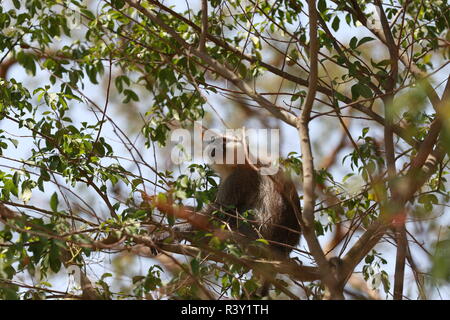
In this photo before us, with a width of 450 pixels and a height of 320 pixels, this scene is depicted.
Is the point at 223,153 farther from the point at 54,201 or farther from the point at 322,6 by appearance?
the point at 54,201

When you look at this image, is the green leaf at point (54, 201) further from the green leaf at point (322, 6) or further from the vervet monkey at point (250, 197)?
the green leaf at point (322, 6)

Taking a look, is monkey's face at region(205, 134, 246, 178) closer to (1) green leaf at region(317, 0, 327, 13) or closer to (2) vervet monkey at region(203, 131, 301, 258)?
(2) vervet monkey at region(203, 131, 301, 258)

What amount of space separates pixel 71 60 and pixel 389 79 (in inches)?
94.4

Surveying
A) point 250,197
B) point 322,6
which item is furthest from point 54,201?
point 250,197

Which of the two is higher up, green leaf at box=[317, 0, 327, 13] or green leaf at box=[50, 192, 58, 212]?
green leaf at box=[317, 0, 327, 13]

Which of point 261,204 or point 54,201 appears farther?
point 261,204

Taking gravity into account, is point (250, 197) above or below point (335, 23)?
below

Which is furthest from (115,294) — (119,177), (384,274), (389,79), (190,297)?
(389,79)

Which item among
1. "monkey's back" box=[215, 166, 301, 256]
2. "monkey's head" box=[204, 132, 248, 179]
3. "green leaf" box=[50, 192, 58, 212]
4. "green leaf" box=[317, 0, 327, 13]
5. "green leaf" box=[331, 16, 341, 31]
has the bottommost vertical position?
"green leaf" box=[50, 192, 58, 212]

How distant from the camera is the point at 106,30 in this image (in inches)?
201

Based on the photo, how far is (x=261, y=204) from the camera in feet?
18.2

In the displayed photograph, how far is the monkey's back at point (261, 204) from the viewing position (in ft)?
17.0

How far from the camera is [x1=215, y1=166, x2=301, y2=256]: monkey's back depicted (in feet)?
17.0

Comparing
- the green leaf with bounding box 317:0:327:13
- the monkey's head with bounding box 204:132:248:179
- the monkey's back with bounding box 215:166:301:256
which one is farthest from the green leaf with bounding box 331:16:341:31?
the monkey's head with bounding box 204:132:248:179
